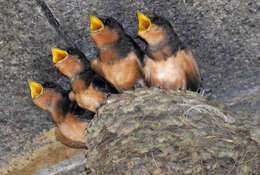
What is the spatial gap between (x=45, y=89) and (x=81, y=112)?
30 centimetres

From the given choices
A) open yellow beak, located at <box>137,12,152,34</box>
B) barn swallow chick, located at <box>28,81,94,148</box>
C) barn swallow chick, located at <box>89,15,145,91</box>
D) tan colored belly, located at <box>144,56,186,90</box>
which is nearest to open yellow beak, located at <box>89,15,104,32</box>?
barn swallow chick, located at <box>89,15,145,91</box>

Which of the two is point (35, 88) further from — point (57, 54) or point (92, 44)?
point (92, 44)

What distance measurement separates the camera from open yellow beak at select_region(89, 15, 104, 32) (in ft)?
6.91

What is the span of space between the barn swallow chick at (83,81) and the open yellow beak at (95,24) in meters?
0.25

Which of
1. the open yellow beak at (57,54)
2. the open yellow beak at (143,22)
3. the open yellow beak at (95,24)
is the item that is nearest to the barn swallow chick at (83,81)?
the open yellow beak at (57,54)

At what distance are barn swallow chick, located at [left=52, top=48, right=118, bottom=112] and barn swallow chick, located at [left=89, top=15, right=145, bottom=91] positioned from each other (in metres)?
0.07

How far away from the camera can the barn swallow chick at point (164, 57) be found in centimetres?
209

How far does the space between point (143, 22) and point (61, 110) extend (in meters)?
0.83

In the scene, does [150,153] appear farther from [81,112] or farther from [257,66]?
[257,66]

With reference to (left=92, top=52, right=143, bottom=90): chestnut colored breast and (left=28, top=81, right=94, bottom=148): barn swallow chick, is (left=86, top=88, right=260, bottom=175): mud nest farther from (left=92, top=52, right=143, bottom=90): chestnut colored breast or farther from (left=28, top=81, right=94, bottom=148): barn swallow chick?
(left=28, top=81, right=94, bottom=148): barn swallow chick

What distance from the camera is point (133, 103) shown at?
2.01 m

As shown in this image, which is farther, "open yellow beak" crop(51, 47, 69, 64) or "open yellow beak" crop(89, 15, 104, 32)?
"open yellow beak" crop(51, 47, 69, 64)

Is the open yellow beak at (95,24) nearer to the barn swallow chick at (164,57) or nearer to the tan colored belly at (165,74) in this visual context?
the barn swallow chick at (164,57)

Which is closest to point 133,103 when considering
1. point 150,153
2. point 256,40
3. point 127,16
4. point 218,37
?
point 150,153
